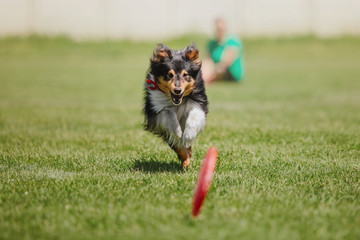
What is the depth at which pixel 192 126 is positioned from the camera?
4344mm

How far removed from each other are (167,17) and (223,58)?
35.9ft

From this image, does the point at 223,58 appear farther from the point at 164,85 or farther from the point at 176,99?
the point at 176,99

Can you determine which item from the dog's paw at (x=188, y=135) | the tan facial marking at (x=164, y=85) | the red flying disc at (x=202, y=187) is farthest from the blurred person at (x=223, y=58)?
the red flying disc at (x=202, y=187)

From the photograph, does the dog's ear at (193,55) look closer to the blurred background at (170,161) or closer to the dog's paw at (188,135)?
the dog's paw at (188,135)

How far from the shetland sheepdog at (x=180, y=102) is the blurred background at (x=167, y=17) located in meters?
20.3

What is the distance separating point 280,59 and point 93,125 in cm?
1927

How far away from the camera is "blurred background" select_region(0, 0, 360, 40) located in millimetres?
24078

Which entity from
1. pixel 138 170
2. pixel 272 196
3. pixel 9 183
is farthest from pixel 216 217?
pixel 9 183

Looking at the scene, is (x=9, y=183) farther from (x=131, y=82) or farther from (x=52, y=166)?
(x=131, y=82)

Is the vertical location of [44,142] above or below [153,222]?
below

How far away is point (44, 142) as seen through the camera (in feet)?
18.9

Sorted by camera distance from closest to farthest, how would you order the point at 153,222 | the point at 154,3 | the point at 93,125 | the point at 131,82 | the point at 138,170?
the point at 153,222 < the point at 138,170 < the point at 93,125 < the point at 131,82 < the point at 154,3

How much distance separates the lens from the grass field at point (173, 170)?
2828 millimetres

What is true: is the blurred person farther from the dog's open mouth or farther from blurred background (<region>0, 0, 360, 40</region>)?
the dog's open mouth
